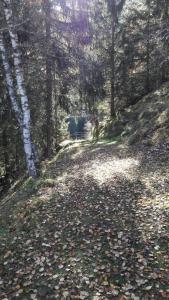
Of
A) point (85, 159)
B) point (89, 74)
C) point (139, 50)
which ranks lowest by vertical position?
point (85, 159)

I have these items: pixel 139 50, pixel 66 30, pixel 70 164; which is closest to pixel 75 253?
pixel 70 164

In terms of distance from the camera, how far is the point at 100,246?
660 centimetres

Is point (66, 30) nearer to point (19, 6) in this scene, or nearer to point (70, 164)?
point (19, 6)

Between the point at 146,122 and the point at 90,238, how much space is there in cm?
1205

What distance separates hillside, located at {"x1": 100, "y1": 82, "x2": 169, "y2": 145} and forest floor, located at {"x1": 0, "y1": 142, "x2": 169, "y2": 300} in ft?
14.6

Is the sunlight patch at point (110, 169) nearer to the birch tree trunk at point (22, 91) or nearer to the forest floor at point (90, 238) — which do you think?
the forest floor at point (90, 238)

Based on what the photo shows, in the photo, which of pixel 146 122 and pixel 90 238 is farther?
pixel 146 122

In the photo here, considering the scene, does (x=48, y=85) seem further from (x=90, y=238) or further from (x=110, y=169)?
(x=90, y=238)

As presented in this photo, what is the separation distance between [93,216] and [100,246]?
1.36 metres

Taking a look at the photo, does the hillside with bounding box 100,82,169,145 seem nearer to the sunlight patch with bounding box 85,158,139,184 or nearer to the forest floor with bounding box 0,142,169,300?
the sunlight patch with bounding box 85,158,139,184

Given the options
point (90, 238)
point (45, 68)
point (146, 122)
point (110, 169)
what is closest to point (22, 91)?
point (110, 169)

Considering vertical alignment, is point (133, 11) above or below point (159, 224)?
above

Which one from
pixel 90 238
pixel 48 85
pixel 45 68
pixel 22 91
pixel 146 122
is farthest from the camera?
pixel 146 122

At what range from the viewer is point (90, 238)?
274 inches
